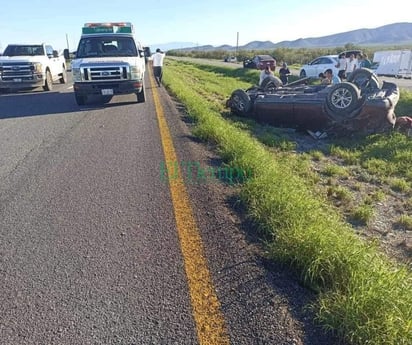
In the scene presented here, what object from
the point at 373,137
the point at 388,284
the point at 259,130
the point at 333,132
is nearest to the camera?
the point at 388,284

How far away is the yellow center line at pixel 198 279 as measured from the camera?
1988 mm

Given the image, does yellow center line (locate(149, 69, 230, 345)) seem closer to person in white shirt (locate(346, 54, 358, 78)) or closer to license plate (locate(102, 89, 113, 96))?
license plate (locate(102, 89, 113, 96))

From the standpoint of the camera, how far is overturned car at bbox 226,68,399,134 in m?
6.89

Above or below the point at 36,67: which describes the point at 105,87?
below

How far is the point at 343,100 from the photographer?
709 cm

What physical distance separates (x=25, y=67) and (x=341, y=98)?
12550mm

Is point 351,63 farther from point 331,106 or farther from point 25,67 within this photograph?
point 25,67

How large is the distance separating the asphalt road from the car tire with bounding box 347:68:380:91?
538cm

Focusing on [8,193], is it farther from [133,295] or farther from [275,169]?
[275,169]

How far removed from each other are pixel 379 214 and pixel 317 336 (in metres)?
2.40

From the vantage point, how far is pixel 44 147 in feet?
19.7

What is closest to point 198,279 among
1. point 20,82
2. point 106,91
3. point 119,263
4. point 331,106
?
point 119,263

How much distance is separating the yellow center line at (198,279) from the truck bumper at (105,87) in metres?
7.04

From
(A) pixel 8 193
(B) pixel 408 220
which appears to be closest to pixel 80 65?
(A) pixel 8 193
